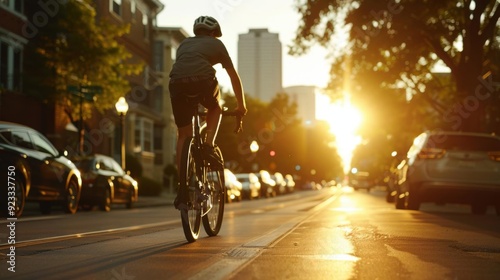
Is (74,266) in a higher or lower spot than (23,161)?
lower

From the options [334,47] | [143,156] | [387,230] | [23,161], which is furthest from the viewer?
[143,156]

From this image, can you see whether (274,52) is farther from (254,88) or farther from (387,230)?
(387,230)

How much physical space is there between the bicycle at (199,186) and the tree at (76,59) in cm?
1978

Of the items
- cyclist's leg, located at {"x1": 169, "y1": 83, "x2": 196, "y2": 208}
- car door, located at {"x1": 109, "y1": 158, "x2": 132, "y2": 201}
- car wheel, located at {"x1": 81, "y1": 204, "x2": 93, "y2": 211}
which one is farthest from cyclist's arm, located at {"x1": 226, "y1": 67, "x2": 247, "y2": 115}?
car door, located at {"x1": 109, "y1": 158, "x2": 132, "y2": 201}

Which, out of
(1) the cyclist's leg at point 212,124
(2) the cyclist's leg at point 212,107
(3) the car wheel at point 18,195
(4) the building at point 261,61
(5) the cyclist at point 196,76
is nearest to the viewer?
(5) the cyclist at point 196,76

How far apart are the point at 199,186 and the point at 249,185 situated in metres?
36.2

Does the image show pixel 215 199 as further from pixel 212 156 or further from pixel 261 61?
pixel 261 61

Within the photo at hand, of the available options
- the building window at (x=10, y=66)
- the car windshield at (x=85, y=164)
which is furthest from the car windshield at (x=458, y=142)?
the building window at (x=10, y=66)

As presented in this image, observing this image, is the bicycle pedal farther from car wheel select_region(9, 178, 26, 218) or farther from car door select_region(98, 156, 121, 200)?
car door select_region(98, 156, 121, 200)

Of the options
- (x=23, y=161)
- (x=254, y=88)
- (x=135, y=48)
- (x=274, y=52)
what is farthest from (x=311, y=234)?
(x=254, y=88)

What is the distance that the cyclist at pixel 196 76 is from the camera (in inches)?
315

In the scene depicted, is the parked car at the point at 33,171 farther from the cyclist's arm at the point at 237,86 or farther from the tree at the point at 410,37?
the tree at the point at 410,37

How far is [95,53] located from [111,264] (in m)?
22.8

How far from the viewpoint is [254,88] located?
190 meters
